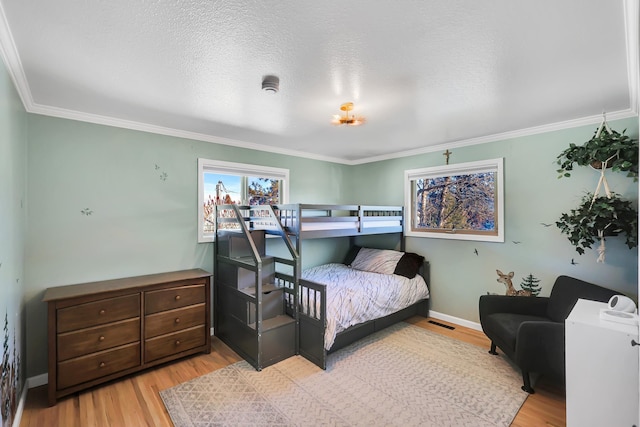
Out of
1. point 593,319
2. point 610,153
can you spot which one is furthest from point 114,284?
point 610,153

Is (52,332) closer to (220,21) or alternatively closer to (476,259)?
(220,21)

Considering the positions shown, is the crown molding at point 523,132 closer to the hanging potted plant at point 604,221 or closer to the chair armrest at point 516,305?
the hanging potted plant at point 604,221

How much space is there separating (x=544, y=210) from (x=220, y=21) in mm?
3437

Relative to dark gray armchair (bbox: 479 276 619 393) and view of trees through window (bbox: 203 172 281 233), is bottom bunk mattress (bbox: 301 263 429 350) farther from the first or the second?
view of trees through window (bbox: 203 172 281 233)

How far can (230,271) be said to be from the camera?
3113 mm

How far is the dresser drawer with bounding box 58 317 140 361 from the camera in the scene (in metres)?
2.23

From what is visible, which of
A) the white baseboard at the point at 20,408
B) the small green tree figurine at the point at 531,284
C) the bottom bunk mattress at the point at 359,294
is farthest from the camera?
the small green tree figurine at the point at 531,284

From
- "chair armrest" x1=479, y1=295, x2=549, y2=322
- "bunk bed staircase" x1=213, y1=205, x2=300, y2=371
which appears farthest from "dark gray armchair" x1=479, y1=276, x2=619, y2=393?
"bunk bed staircase" x1=213, y1=205, x2=300, y2=371

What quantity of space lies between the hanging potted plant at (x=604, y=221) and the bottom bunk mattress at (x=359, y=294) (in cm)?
177

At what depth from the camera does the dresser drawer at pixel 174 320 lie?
2.61 meters

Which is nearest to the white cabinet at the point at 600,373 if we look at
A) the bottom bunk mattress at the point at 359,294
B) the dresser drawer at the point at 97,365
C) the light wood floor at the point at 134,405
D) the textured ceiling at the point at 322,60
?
the light wood floor at the point at 134,405

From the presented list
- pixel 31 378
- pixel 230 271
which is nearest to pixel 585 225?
pixel 230 271

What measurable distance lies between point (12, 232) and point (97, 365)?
4.01ft

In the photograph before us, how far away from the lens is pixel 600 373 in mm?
1708
